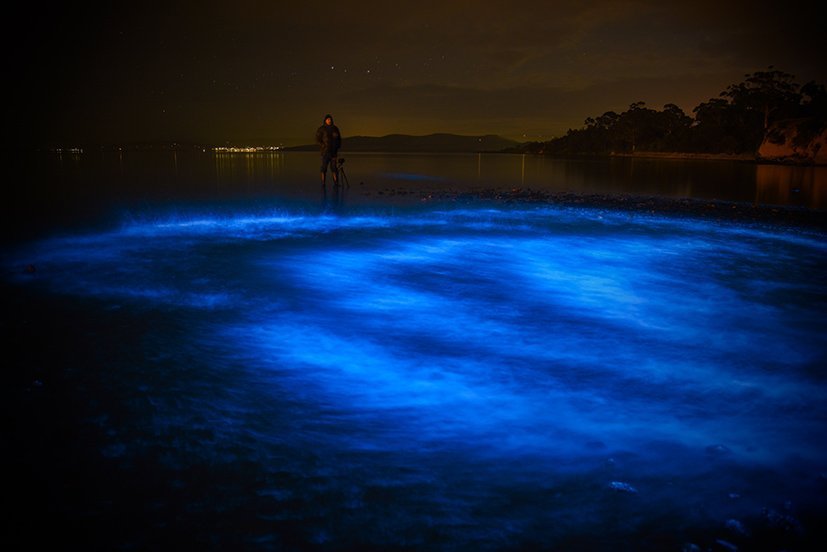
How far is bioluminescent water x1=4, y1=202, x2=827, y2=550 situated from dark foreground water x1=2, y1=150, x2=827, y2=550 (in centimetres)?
2

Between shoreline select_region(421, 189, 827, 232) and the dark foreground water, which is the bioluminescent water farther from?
shoreline select_region(421, 189, 827, 232)

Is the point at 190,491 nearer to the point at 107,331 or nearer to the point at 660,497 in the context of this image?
the point at 660,497

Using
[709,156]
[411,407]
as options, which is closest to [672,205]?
[411,407]

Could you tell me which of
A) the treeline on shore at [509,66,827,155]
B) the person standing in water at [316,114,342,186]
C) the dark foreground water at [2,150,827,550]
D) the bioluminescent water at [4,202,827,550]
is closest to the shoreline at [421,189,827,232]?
the person standing in water at [316,114,342,186]

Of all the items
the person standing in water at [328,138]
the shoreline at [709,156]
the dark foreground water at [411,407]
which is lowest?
A: the dark foreground water at [411,407]

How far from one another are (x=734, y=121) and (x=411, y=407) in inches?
3980

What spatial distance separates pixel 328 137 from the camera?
19.2 m

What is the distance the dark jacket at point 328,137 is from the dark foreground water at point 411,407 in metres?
11.5

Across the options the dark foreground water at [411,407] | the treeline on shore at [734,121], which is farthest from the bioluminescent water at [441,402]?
the treeline on shore at [734,121]

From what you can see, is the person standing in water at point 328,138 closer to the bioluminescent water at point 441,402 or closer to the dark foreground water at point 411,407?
the bioluminescent water at point 441,402

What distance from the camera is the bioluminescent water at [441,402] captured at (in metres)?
2.76

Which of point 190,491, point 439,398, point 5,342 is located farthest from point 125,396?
point 439,398

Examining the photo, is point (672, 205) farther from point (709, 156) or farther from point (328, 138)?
point (709, 156)

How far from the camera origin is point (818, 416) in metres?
3.92
